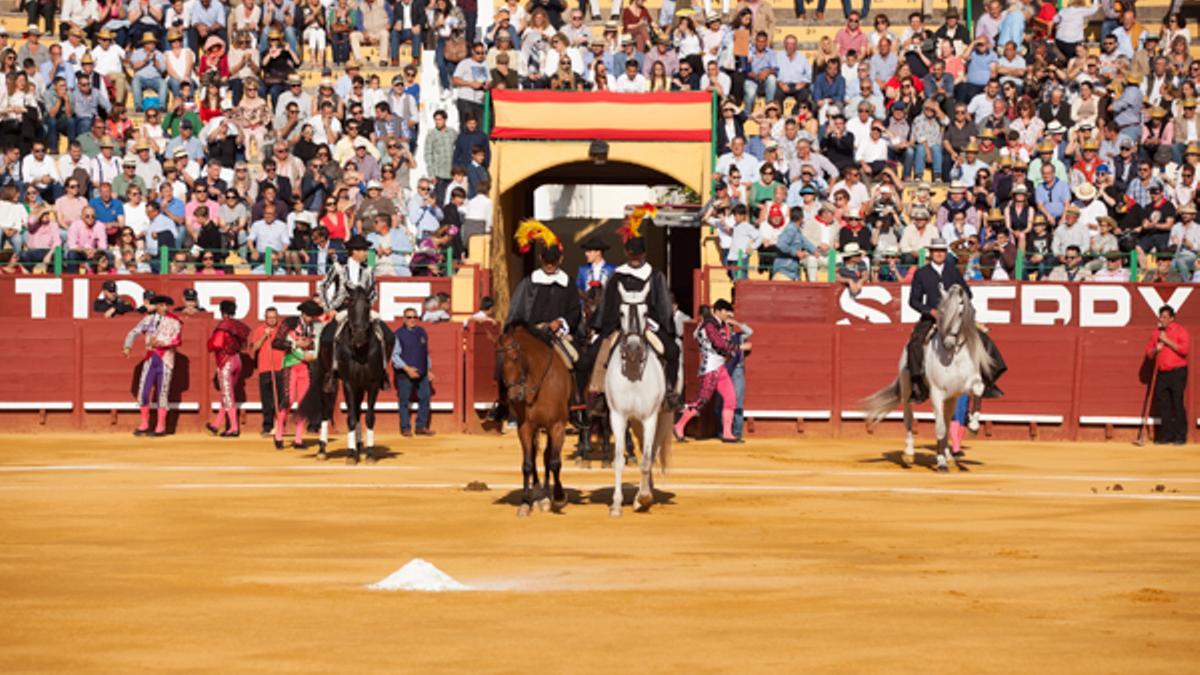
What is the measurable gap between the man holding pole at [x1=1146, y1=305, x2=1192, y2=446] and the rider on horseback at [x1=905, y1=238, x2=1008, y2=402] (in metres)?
5.30

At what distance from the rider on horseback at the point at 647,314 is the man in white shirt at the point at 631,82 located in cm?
1249

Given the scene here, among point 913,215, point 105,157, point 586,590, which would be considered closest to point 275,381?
point 105,157

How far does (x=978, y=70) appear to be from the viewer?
30406mm

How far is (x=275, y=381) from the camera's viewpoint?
25.2 m

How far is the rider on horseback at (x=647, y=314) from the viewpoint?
1688 cm

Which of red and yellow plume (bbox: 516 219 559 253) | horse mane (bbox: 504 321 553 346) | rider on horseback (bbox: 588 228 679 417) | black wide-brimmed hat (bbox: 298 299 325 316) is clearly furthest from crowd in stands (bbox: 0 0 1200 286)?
horse mane (bbox: 504 321 553 346)

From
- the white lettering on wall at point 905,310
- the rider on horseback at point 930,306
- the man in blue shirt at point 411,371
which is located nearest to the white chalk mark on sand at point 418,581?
the rider on horseback at point 930,306

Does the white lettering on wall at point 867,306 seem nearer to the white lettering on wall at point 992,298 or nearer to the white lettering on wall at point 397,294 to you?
the white lettering on wall at point 992,298

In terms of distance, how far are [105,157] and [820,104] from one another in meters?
9.98

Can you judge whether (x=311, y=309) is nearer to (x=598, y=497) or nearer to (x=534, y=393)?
(x=598, y=497)

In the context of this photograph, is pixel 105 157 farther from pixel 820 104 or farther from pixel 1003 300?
pixel 1003 300

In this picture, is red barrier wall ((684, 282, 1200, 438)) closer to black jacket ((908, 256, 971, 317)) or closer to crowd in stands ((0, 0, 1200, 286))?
crowd in stands ((0, 0, 1200, 286))

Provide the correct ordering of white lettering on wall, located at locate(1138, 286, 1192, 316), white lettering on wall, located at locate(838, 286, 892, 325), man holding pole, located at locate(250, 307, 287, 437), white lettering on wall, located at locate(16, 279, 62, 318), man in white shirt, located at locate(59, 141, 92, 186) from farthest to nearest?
man in white shirt, located at locate(59, 141, 92, 186) → white lettering on wall, located at locate(16, 279, 62, 318) → white lettering on wall, located at locate(838, 286, 892, 325) → white lettering on wall, located at locate(1138, 286, 1192, 316) → man holding pole, located at locate(250, 307, 287, 437)

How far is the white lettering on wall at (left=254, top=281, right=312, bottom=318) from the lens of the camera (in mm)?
27031
